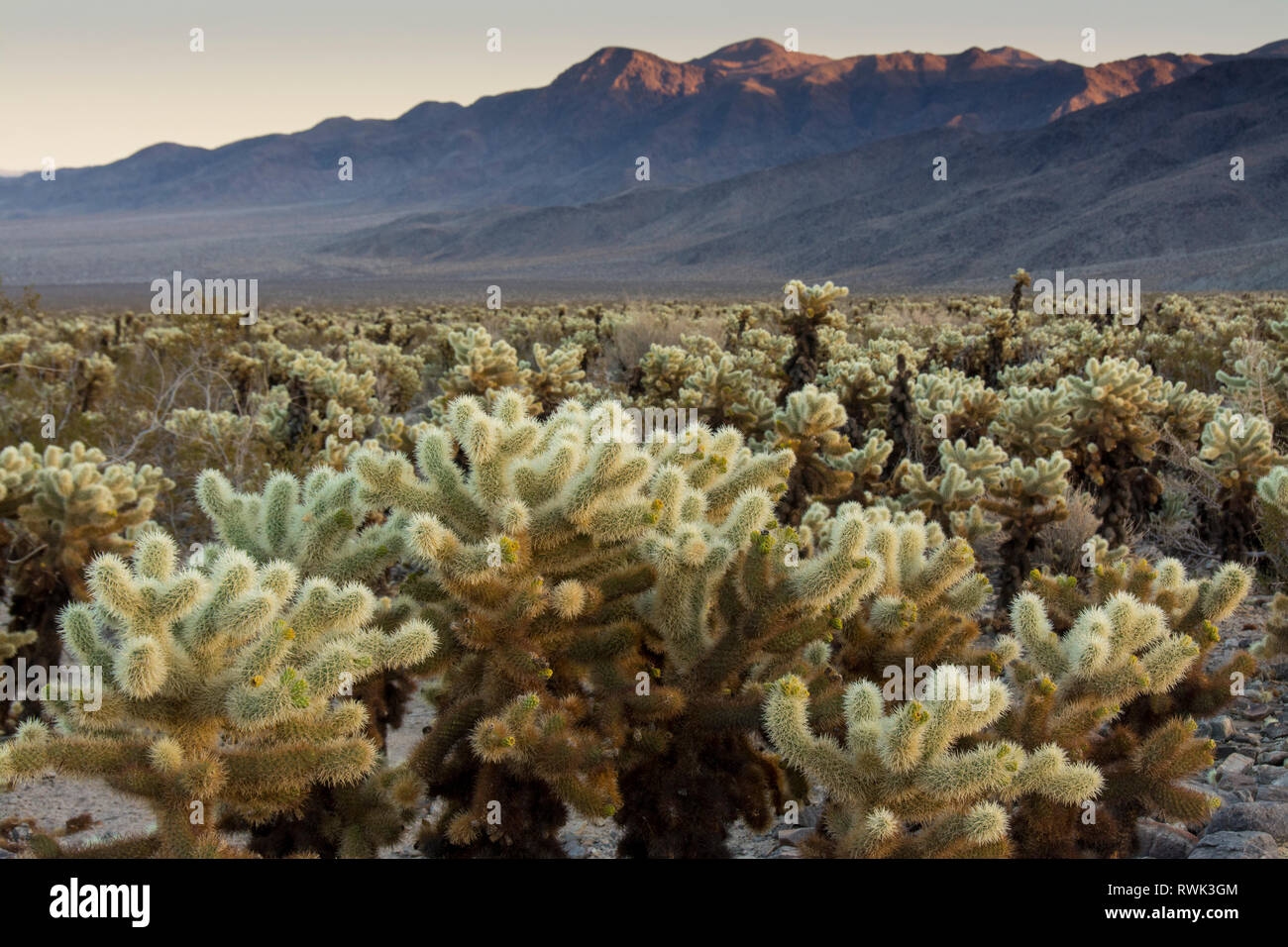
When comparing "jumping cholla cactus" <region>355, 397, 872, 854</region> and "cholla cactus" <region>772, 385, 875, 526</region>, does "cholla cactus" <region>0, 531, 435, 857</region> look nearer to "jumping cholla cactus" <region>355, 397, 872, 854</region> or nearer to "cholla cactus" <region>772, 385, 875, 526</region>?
"jumping cholla cactus" <region>355, 397, 872, 854</region>

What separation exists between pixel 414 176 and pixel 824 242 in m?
107

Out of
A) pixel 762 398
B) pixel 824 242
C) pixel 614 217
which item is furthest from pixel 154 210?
pixel 762 398

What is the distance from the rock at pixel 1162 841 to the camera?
364 cm

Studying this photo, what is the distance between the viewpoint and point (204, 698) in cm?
290

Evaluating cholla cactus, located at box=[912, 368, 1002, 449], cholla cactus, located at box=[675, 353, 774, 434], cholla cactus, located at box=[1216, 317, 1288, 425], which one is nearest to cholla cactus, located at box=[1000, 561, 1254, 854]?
cholla cactus, located at box=[912, 368, 1002, 449]

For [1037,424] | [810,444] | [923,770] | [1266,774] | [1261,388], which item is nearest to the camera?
[923,770]

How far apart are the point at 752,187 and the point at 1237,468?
101807 millimetres

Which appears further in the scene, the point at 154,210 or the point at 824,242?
the point at 154,210

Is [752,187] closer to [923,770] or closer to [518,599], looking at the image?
[518,599]

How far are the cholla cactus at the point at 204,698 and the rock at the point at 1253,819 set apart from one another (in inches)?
117

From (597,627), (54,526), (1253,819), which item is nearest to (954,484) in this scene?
(1253,819)

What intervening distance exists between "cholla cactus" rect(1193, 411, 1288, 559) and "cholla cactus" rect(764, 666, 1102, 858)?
196 inches

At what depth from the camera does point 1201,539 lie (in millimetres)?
7832
